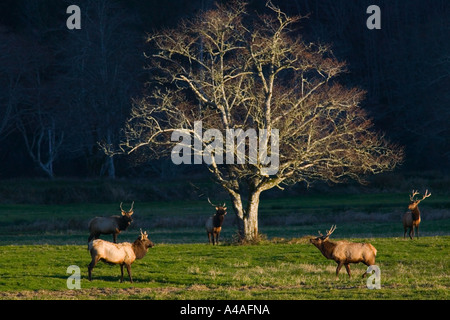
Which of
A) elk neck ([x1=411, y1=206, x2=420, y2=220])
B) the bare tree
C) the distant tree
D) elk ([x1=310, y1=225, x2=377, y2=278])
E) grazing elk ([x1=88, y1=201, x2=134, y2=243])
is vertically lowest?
elk ([x1=310, y1=225, x2=377, y2=278])

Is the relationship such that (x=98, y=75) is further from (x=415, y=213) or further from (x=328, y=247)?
(x=328, y=247)

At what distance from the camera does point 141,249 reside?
2497 cm

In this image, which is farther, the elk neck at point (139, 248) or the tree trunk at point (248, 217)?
the tree trunk at point (248, 217)

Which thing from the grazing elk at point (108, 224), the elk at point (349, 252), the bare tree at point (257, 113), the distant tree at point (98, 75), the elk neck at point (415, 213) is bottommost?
the elk at point (349, 252)

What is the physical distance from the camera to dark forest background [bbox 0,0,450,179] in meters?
A: 73.6

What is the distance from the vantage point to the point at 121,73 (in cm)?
7594

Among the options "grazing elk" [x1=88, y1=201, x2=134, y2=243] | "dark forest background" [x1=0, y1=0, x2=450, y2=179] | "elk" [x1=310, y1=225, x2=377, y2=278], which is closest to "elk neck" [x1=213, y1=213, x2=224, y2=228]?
"grazing elk" [x1=88, y1=201, x2=134, y2=243]

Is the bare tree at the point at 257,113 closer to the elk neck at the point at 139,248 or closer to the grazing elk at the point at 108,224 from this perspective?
the grazing elk at the point at 108,224

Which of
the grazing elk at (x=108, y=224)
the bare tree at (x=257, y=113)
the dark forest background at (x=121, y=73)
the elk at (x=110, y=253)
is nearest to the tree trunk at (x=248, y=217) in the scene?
the bare tree at (x=257, y=113)

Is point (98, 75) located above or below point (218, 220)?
above

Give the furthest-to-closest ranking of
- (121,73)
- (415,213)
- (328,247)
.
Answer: (121,73)
(415,213)
(328,247)

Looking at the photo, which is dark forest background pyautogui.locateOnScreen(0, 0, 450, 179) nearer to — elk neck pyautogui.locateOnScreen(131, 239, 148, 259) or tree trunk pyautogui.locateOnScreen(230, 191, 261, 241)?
tree trunk pyautogui.locateOnScreen(230, 191, 261, 241)

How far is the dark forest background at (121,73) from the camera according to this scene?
73562 mm

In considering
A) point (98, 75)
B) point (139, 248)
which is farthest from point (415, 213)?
point (98, 75)
